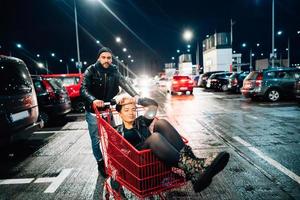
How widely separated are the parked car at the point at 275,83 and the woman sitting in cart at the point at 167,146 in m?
11.9

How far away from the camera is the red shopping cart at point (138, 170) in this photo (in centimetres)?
291

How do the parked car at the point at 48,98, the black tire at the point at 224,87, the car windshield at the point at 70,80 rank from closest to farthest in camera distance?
the parked car at the point at 48,98
the car windshield at the point at 70,80
the black tire at the point at 224,87

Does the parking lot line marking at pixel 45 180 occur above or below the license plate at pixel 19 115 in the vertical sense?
below

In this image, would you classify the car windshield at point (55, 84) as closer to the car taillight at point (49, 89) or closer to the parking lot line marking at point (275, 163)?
the car taillight at point (49, 89)

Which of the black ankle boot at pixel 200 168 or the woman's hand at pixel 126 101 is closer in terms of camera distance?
the black ankle boot at pixel 200 168

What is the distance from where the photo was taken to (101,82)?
449 cm

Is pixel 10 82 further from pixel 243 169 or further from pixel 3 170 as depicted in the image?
pixel 243 169

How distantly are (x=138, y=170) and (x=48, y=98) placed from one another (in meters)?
7.37

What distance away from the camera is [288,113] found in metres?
10.3

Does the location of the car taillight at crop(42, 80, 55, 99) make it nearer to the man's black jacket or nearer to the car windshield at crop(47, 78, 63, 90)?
the car windshield at crop(47, 78, 63, 90)

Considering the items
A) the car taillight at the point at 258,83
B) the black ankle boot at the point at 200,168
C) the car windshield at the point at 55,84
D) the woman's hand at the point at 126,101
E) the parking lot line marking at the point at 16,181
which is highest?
the car windshield at the point at 55,84

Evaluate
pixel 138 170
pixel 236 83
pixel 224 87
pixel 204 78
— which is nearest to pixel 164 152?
pixel 138 170

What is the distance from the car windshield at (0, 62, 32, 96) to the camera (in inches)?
226

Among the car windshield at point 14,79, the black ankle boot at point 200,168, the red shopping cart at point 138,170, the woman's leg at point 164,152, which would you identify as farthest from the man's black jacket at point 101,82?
the car windshield at point 14,79
